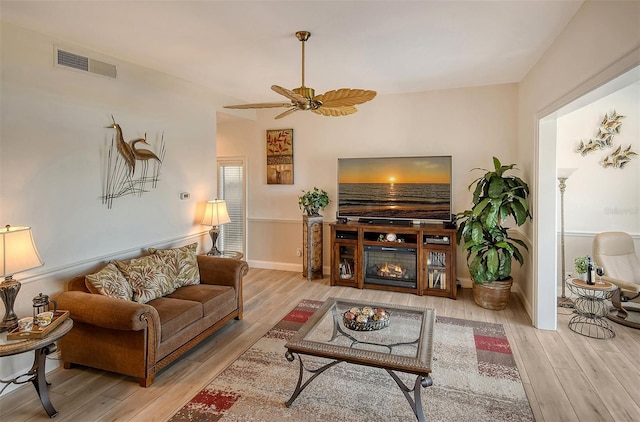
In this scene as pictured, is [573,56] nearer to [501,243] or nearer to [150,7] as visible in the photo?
[501,243]

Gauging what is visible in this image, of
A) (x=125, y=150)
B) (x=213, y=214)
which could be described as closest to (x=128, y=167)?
(x=125, y=150)

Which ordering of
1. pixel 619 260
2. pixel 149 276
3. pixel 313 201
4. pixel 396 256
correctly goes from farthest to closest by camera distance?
pixel 313 201, pixel 396 256, pixel 619 260, pixel 149 276

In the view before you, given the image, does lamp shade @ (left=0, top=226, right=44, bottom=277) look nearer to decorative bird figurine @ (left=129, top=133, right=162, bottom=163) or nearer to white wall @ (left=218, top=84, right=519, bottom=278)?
decorative bird figurine @ (left=129, top=133, right=162, bottom=163)

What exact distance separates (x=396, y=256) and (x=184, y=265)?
2843mm

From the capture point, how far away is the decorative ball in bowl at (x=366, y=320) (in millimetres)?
2689

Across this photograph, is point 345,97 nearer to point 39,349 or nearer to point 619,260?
point 39,349

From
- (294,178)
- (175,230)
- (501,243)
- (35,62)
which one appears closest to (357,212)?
(294,178)

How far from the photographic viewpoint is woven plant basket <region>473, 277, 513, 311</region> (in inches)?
161

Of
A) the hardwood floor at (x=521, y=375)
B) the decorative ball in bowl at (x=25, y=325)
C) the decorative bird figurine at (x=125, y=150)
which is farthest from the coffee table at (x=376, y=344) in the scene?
the decorative bird figurine at (x=125, y=150)

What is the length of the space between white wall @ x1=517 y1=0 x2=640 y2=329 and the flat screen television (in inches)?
41.6

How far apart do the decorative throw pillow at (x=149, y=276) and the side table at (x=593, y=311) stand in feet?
13.7

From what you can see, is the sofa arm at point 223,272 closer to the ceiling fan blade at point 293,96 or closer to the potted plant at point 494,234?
the ceiling fan blade at point 293,96

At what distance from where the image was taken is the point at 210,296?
11.1ft

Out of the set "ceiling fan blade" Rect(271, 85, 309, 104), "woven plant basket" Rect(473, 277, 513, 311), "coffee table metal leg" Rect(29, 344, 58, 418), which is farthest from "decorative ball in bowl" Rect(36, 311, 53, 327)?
"woven plant basket" Rect(473, 277, 513, 311)
